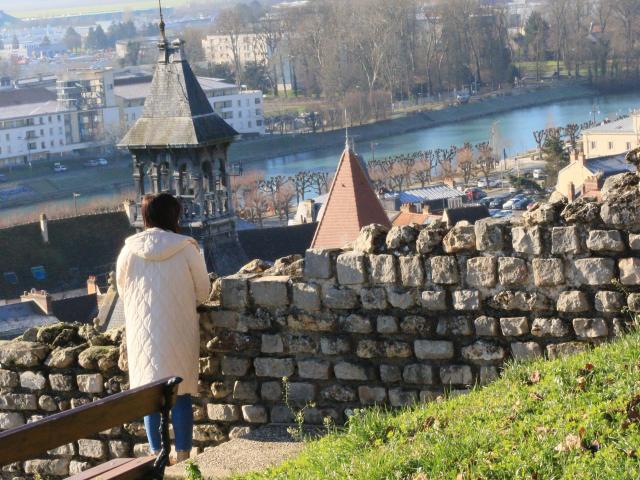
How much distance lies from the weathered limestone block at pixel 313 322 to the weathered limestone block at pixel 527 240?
3.28 feet

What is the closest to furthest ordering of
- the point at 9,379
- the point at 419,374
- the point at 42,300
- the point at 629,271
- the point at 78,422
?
the point at 78,422
the point at 629,271
the point at 419,374
the point at 9,379
the point at 42,300

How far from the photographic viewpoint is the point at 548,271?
264 inches

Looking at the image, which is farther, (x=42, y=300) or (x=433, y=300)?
(x=42, y=300)

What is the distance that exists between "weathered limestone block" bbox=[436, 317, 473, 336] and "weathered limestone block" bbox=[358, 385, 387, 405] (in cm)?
42

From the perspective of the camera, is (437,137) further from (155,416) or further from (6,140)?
(155,416)

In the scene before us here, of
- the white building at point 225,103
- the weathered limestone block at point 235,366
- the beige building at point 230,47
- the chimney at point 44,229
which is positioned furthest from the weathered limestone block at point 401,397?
the beige building at point 230,47

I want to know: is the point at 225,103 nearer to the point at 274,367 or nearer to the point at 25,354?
the point at 25,354

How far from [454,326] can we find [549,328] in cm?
46

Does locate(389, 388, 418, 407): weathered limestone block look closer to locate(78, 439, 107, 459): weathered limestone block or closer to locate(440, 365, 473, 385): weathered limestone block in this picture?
locate(440, 365, 473, 385): weathered limestone block

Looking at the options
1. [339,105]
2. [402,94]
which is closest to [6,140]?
[339,105]

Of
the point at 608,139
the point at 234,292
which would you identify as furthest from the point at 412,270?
the point at 608,139

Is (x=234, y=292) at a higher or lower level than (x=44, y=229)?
higher

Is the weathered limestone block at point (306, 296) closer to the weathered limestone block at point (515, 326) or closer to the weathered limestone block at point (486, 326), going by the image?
the weathered limestone block at point (486, 326)

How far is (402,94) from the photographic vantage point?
116 m
